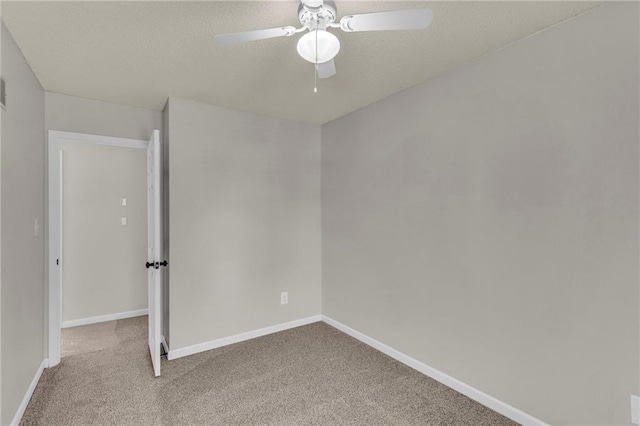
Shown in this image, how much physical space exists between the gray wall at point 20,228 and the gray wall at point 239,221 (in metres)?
0.94

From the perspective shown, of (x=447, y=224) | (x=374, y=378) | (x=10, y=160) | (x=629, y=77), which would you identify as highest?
(x=629, y=77)

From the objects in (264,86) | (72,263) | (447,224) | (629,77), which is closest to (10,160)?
(264,86)

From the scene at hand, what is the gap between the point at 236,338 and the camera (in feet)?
10.5

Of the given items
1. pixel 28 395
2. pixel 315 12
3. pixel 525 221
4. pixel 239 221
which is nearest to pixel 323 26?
pixel 315 12

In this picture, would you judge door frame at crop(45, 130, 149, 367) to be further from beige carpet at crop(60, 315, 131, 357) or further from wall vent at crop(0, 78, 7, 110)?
wall vent at crop(0, 78, 7, 110)

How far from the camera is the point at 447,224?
2.38m

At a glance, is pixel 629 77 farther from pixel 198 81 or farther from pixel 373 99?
pixel 198 81

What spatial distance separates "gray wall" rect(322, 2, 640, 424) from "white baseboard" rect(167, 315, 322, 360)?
1033 mm

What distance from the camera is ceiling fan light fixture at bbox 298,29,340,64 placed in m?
1.42

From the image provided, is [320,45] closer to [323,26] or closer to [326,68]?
[323,26]

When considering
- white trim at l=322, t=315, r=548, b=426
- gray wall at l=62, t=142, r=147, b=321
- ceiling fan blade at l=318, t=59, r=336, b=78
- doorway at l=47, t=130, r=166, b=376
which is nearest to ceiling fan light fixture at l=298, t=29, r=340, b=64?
ceiling fan blade at l=318, t=59, r=336, b=78

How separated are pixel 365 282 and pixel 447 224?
1104 mm

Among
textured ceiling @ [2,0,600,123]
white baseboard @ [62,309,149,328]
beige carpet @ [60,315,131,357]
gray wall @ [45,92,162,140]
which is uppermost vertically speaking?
textured ceiling @ [2,0,600,123]

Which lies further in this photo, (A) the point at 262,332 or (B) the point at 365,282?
(A) the point at 262,332
